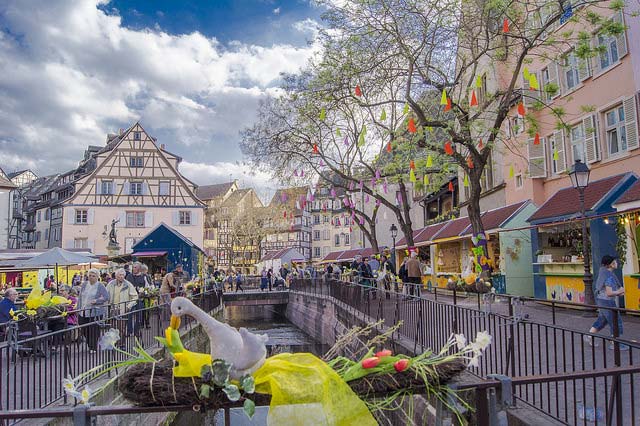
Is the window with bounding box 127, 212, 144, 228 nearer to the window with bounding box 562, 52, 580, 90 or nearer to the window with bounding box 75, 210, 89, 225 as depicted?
the window with bounding box 75, 210, 89, 225

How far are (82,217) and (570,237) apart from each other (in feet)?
144

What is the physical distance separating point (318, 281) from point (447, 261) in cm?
800

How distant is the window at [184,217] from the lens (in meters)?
50.9

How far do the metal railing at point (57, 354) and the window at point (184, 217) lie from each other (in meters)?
35.4

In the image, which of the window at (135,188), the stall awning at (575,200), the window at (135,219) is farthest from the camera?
the window at (135,219)

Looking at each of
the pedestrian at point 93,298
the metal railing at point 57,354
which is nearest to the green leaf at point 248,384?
the metal railing at point 57,354

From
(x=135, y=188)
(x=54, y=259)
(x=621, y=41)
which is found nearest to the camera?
(x=621, y=41)

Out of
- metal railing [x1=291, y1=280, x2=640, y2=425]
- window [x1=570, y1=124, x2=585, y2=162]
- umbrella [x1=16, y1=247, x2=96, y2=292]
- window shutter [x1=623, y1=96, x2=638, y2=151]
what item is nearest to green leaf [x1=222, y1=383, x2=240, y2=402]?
metal railing [x1=291, y1=280, x2=640, y2=425]

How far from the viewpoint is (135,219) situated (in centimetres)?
5003

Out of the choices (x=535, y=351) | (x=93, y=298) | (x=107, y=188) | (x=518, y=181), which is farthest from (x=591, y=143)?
(x=107, y=188)

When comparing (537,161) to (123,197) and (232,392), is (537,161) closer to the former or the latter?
(232,392)

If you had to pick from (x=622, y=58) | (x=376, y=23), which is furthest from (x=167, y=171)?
(x=622, y=58)

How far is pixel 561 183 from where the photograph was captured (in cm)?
1981

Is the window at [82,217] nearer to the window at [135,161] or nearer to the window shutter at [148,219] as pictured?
the window shutter at [148,219]
